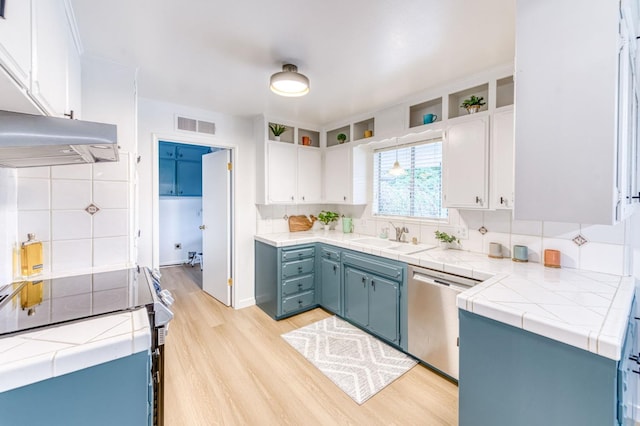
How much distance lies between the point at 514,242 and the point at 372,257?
1.18 m

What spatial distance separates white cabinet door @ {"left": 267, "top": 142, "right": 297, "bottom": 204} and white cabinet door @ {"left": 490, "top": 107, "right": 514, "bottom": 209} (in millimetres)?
2232

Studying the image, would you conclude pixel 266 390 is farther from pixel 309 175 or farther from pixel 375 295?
pixel 309 175

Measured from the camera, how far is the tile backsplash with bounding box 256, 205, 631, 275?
1.76 meters

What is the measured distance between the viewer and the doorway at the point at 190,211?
3645 millimetres

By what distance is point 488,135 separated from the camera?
2.15m

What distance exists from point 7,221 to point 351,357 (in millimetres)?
2524

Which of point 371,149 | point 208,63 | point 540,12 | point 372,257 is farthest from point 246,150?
point 540,12

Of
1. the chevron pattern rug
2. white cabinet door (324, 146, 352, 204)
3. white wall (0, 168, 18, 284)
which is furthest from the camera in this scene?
white cabinet door (324, 146, 352, 204)

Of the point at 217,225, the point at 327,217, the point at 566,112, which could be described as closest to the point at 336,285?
the point at 327,217

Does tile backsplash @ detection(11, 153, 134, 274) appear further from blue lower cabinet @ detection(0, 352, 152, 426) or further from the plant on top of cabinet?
the plant on top of cabinet

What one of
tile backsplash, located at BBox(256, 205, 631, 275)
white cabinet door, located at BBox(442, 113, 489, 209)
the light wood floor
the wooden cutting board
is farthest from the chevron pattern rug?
white cabinet door, located at BBox(442, 113, 489, 209)

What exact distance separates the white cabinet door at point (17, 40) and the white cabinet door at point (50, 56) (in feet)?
0.18

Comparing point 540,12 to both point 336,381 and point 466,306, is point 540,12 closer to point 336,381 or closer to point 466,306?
point 466,306

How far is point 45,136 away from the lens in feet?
3.24
